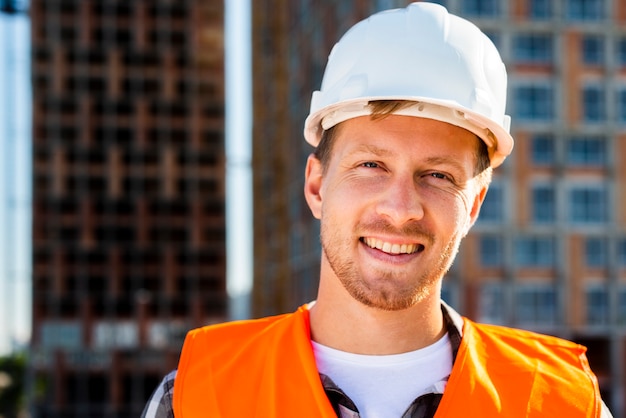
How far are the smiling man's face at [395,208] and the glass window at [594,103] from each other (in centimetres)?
4008

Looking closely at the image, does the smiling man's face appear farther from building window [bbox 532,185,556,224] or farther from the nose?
building window [bbox 532,185,556,224]

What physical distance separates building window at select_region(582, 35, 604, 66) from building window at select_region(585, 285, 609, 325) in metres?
10.4

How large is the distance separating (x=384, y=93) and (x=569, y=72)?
132ft

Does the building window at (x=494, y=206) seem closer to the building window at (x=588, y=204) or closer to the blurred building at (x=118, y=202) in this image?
the building window at (x=588, y=204)

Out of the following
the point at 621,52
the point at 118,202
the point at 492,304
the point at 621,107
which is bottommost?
the point at 492,304

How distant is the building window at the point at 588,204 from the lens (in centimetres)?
4034

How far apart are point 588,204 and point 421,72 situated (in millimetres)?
39519

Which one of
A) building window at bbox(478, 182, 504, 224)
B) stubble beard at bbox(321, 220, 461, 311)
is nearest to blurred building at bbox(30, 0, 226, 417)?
building window at bbox(478, 182, 504, 224)

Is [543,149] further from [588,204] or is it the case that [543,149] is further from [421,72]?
[421,72]

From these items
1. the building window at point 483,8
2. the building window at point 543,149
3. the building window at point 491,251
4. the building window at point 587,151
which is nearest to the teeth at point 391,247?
the building window at point 491,251

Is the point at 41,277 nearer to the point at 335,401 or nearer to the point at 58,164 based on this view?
the point at 58,164

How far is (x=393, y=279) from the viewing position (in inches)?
112

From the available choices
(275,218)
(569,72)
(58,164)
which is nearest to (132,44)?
(58,164)

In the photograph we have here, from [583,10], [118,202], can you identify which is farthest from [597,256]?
[118,202]
